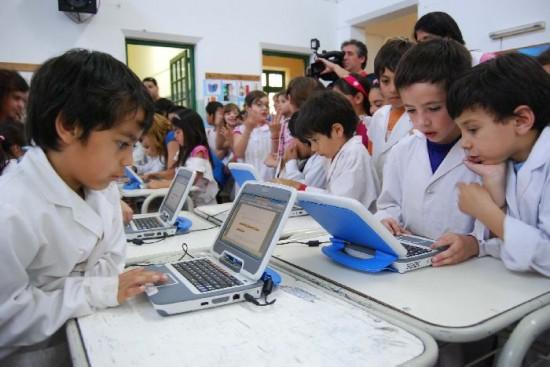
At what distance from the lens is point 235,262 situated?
38.0 inches

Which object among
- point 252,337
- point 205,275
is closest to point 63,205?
point 205,275

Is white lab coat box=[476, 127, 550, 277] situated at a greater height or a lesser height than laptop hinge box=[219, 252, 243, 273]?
greater

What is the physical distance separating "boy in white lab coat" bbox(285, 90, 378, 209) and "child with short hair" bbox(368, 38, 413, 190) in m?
0.12

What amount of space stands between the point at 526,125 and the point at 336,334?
710 mm

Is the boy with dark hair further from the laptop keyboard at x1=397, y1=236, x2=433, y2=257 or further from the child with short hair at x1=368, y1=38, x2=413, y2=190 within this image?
the laptop keyboard at x1=397, y1=236, x2=433, y2=257

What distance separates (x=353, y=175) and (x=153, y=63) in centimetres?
698

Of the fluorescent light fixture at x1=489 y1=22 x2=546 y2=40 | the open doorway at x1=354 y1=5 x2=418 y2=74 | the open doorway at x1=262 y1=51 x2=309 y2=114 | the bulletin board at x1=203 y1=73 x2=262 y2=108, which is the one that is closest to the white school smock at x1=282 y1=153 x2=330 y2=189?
the fluorescent light fixture at x1=489 y1=22 x2=546 y2=40

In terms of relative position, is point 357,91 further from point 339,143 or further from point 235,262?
point 235,262

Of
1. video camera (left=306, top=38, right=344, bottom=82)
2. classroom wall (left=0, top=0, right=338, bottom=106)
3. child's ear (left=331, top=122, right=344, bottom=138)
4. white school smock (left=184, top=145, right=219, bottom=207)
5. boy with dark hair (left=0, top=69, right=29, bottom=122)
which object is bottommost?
white school smock (left=184, top=145, right=219, bottom=207)

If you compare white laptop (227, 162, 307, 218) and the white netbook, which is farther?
white laptop (227, 162, 307, 218)

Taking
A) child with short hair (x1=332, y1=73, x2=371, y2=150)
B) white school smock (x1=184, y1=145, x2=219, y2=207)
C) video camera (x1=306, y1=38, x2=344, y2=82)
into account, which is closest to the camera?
child with short hair (x1=332, y1=73, x2=371, y2=150)

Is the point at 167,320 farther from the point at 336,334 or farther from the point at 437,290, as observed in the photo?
the point at 437,290

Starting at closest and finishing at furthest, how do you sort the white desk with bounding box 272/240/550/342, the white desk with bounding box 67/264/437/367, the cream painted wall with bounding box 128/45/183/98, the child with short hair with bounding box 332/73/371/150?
the white desk with bounding box 67/264/437/367
the white desk with bounding box 272/240/550/342
the child with short hair with bounding box 332/73/371/150
the cream painted wall with bounding box 128/45/183/98

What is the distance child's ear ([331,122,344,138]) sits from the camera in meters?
1.81
